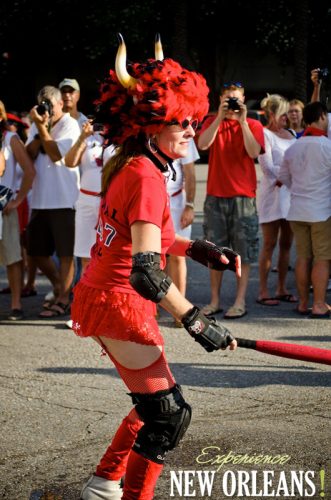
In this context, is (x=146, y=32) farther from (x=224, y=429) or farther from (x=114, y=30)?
(x=224, y=429)

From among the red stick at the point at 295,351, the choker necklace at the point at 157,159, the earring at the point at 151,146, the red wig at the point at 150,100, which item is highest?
the red wig at the point at 150,100

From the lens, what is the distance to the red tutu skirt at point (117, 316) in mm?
4016

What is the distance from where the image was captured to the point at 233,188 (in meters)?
8.56

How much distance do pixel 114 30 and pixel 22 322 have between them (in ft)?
92.5

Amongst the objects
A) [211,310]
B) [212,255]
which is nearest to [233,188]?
[211,310]

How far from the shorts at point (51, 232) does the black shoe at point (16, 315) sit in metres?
0.56

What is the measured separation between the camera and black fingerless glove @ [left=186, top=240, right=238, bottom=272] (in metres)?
4.34

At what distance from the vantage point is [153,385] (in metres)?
4.01

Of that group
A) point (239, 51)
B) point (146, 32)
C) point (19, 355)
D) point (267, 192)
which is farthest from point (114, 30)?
point (19, 355)

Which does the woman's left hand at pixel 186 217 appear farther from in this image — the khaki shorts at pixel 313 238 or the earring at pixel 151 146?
the earring at pixel 151 146

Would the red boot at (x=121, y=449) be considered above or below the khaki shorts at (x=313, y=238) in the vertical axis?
below

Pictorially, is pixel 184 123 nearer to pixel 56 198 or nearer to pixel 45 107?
pixel 45 107

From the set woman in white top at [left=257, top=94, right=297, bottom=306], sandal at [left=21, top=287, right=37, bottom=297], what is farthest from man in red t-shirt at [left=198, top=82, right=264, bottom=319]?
sandal at [left=21, top=287, right=37, bottom=297]

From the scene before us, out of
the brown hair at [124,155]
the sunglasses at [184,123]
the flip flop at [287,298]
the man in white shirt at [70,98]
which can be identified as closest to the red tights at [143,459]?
the brown hair at [124,155]
